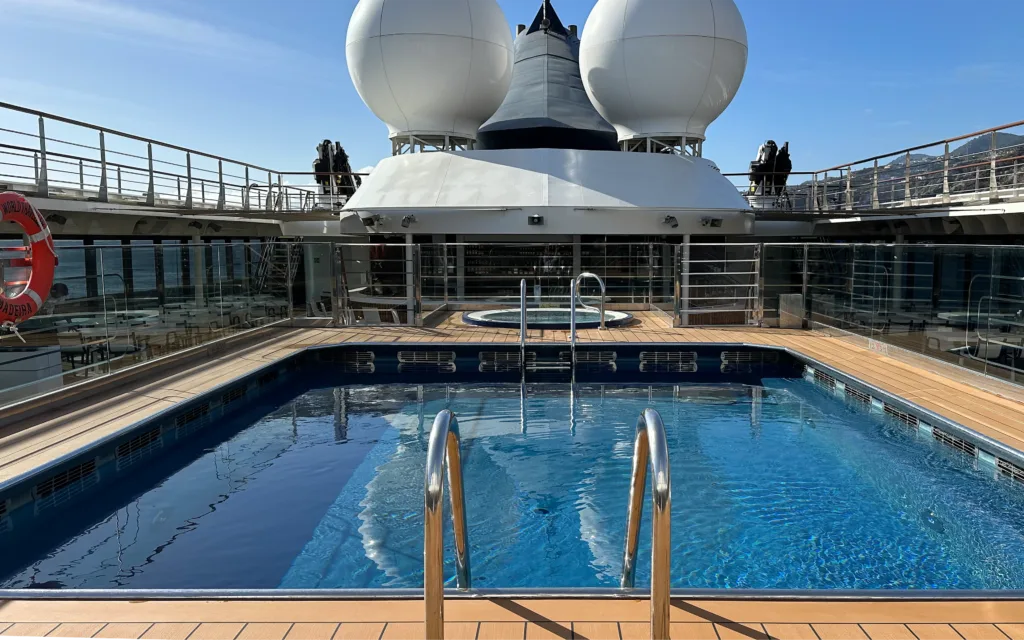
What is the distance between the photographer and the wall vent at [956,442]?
4.58 meters

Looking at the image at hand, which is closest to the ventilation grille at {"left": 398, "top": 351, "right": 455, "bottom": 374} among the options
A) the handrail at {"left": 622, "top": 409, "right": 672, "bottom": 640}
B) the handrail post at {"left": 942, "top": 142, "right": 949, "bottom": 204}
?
the handrail at {"left": 622, "top": 409, "right": 672, "bottom": 640}

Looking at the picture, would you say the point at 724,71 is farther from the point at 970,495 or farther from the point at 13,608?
the point at 13,608

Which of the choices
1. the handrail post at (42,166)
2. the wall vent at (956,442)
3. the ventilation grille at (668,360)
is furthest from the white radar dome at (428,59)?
the wall vent at (956,442)

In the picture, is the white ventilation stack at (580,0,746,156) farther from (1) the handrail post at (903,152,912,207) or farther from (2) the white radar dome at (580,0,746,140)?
(1) the handrail post at (903,152,912,207)

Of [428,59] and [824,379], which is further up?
[428,59]

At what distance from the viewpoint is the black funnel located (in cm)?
1390

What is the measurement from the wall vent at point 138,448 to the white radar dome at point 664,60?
28.7ft

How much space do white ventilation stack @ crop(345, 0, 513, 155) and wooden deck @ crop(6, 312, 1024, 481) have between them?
3533mm

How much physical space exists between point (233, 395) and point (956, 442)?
18.7ft

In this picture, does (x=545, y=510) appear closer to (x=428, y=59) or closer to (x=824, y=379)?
(x=824, y=379)

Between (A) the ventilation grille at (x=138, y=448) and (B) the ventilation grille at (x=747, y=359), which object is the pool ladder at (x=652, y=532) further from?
(B) the ventilation grille at (x=747, y=359)

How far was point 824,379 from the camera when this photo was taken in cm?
704

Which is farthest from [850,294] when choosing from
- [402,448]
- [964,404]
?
[402,448]

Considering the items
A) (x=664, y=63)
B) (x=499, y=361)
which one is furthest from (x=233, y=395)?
(x=664, y=63)
